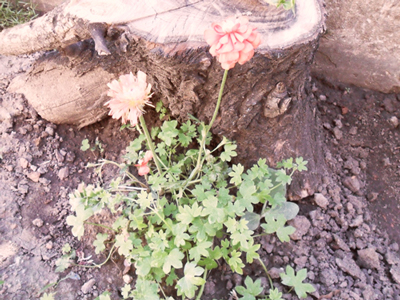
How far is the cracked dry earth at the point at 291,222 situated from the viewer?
1644 mm

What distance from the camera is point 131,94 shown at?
45.9 inches

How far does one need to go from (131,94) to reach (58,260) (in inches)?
37.5

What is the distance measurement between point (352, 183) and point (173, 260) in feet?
3.79

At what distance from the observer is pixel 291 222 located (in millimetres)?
1779

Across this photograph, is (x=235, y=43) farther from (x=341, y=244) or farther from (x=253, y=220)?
(x=341, y=244)

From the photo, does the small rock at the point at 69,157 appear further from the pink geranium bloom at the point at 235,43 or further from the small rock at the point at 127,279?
the pink geranium bloom at the point at 235,43

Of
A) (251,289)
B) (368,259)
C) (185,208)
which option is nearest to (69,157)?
(185,208)

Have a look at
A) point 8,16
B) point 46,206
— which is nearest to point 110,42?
point 46,206

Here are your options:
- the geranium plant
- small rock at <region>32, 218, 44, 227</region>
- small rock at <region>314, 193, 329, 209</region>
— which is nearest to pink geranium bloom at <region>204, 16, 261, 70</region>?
the geranium plant

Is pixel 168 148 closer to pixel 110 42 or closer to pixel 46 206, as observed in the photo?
pixel 110 42

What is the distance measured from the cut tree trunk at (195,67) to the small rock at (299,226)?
14cm

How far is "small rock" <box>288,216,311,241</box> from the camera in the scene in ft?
5.76

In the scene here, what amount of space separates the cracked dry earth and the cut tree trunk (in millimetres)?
158

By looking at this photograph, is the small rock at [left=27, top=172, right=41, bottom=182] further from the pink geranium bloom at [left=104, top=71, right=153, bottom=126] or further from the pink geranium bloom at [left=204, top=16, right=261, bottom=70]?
the pink geranium bloom at [left=204, top=16, right=261, bottom=70]
